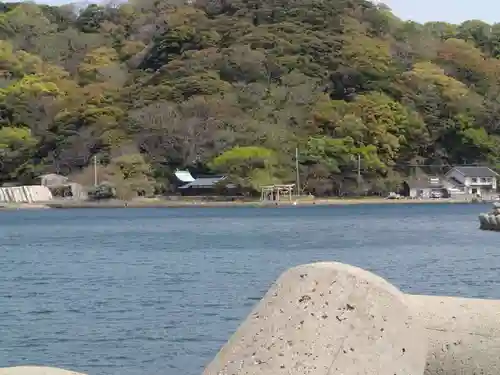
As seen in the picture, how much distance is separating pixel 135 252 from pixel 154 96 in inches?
1906

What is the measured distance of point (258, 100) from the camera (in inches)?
2968

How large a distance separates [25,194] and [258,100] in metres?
20.8

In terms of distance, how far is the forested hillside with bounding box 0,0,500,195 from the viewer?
70.4 meters

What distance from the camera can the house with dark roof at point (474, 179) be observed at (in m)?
75.7

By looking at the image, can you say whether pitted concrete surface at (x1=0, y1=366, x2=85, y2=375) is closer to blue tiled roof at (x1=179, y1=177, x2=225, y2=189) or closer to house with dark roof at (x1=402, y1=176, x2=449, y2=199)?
blue tiled roof at (x1=179, y1=177, x2=225, y2=189)

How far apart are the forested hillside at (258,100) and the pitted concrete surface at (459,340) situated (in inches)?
2474

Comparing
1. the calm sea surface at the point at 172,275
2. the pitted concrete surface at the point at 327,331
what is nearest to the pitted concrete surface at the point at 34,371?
the pitted concrete surface at the point at 327,331

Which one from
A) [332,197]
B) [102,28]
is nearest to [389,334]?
[332,197]

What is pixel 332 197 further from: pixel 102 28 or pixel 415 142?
pixel 102 28

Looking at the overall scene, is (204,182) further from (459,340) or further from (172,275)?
(459,340)

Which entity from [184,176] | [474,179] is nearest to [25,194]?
[184,176]

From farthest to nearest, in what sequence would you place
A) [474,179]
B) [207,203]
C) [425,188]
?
1. [425,188]
2. [474,179]
3. [207,203]

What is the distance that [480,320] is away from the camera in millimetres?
3102

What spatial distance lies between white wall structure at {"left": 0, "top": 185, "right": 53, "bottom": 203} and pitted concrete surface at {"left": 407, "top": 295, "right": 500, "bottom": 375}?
73.5 meters
